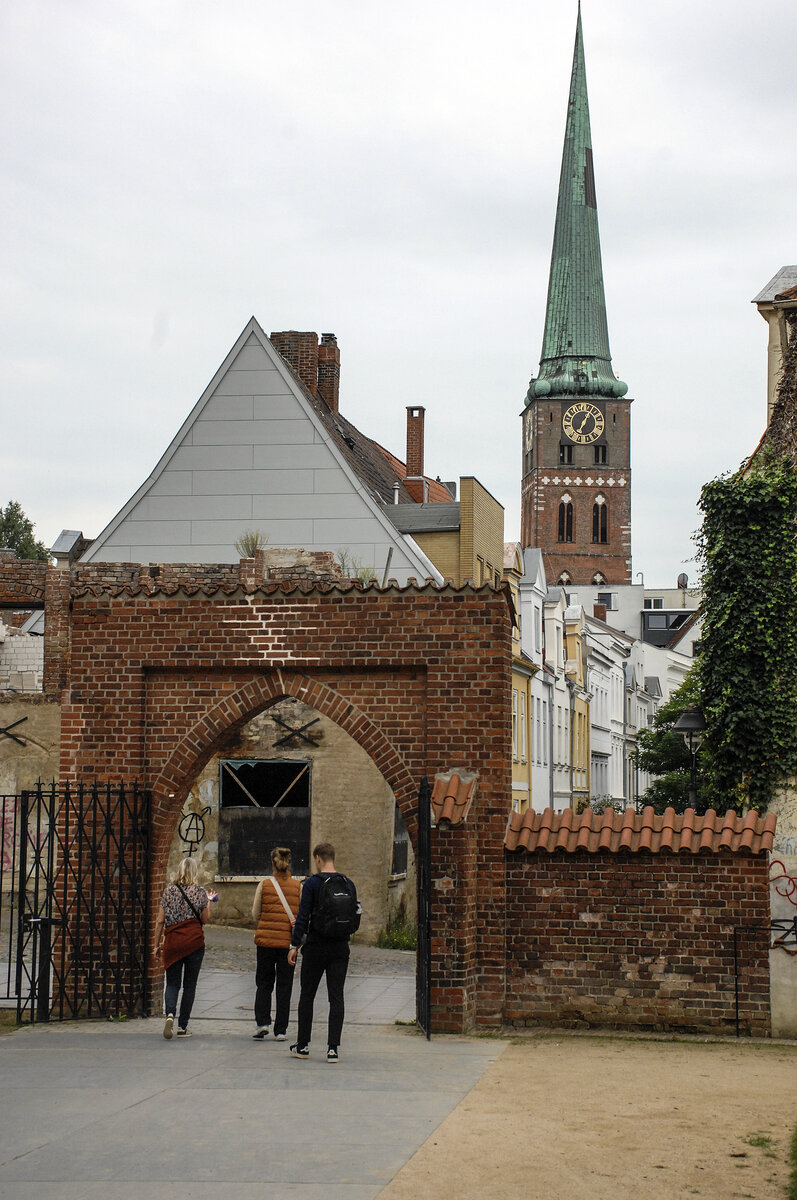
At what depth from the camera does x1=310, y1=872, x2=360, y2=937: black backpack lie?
1117 centimetres

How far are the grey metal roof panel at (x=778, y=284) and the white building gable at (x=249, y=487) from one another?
926 cm

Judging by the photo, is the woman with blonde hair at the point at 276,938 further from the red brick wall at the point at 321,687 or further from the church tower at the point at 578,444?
the church tower at the point at 578,444

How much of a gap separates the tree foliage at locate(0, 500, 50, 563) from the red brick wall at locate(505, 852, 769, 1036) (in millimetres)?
57399

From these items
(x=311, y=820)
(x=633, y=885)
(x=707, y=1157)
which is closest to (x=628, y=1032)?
(x=633, y=885)

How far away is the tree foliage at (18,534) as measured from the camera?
6925 cm

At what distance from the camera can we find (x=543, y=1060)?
1165cm

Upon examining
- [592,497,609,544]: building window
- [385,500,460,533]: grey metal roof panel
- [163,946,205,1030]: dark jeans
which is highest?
[592,497,609,544]: building window

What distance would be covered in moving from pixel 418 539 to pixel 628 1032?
20249 millimetres

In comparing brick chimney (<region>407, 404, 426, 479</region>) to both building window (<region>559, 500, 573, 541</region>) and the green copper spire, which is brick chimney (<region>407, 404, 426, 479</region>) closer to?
the green copper spire

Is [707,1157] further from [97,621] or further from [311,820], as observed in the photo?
[311,820]

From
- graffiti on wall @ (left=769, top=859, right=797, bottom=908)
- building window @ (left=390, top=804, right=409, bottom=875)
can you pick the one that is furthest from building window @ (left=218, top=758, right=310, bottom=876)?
graffiti on wall @ (left=769, top=859, right=797, bottom=908)

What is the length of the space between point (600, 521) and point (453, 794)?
111505 millimetres

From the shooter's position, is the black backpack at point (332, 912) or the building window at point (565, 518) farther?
the building window at point (565, 518)

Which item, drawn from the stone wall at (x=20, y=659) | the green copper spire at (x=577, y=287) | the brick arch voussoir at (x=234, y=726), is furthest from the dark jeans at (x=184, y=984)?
the green copper spire at (x=577, y=287)
